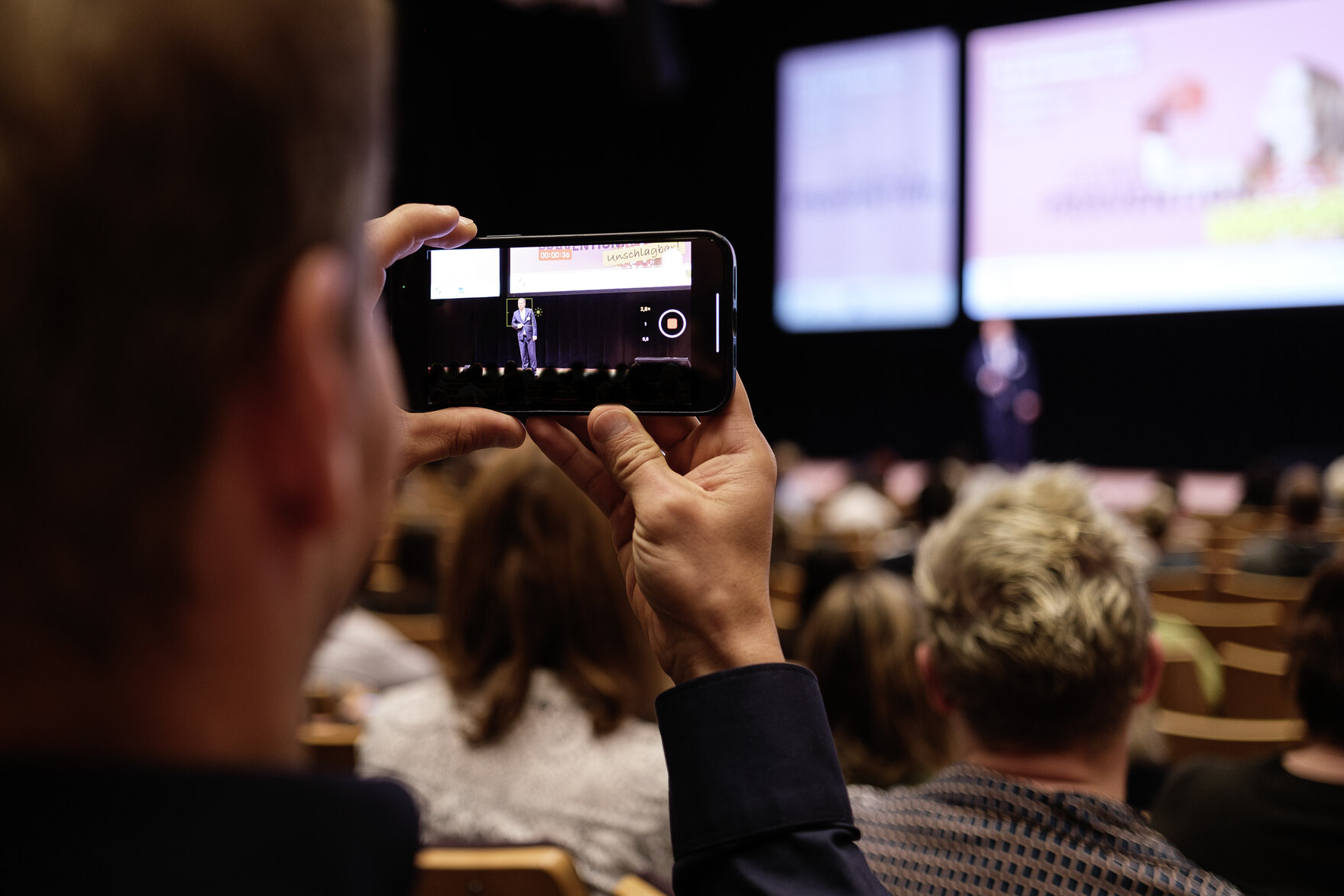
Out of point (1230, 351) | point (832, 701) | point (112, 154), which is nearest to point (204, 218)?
point (112, 154)

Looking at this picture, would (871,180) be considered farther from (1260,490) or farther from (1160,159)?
(1260,490)

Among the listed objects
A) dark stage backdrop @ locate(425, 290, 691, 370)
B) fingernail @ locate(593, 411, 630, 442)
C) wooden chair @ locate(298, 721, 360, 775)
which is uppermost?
dark stage backdrop @ locate(425, 290, 691, 370)

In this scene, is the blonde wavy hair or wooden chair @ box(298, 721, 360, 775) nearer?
the blonde wavy hair

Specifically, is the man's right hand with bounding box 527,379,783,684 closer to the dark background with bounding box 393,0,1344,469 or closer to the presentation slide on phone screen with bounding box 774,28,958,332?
the dark background with bounding box 393,0,1344,469

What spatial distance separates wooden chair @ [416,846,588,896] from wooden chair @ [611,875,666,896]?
105 millimetres

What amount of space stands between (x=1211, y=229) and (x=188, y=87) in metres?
9.55

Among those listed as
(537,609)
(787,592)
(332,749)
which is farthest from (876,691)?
(787,592)

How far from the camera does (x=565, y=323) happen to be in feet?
3.43

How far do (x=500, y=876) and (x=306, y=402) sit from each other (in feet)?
3.01

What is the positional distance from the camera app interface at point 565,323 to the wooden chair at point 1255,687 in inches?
110

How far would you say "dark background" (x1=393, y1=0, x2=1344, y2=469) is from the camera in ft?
33.4

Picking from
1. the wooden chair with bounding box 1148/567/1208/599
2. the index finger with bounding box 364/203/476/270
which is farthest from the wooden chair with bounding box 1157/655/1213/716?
the index finger with bounding box 364/203/476/270

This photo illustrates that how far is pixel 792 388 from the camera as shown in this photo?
13.0m

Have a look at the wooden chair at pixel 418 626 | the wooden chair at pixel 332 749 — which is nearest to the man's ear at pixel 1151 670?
Answer: the wooden chair at pixel 332 749
